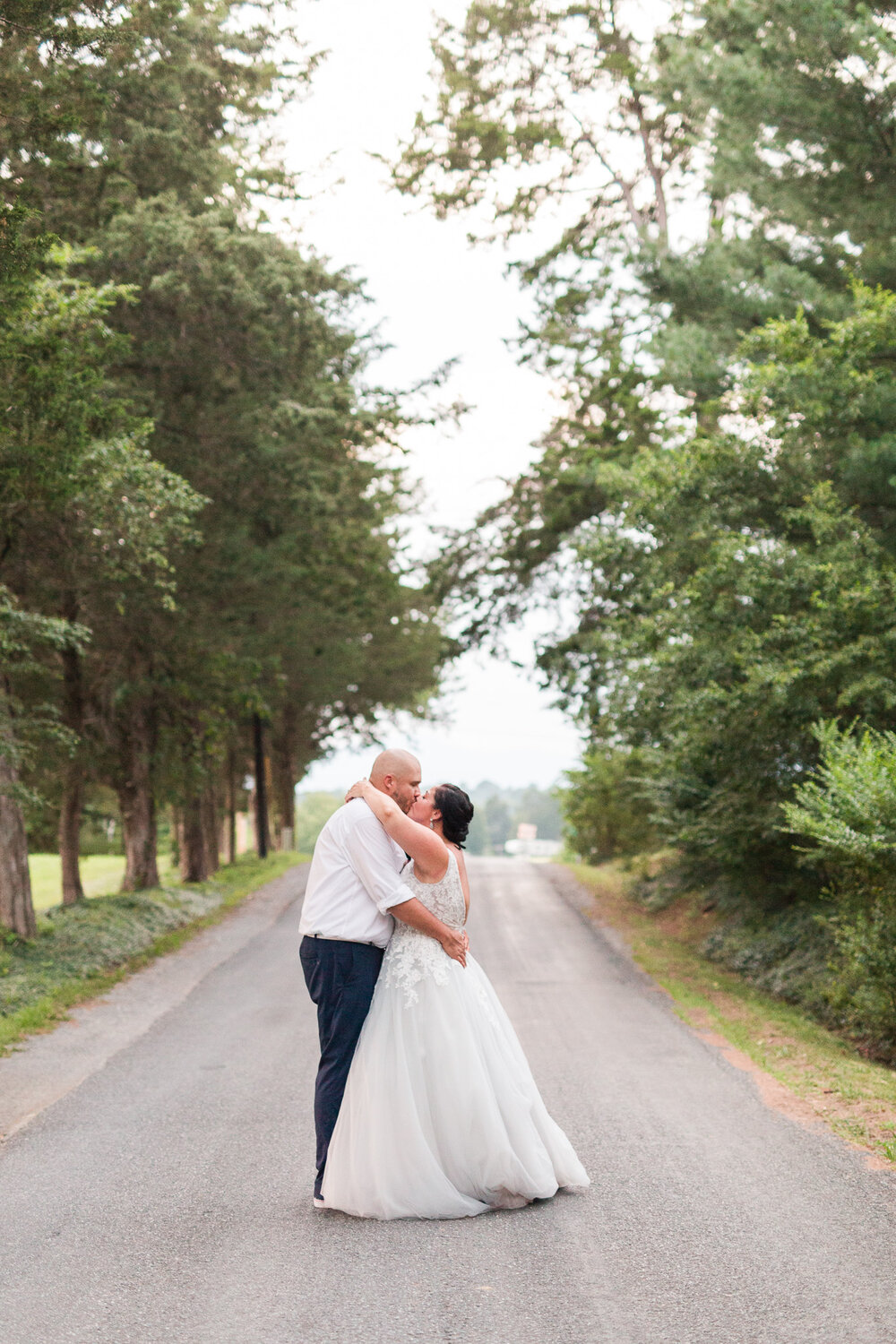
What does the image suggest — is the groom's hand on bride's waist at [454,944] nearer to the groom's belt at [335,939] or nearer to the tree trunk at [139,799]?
the groom's belt at [335,939]

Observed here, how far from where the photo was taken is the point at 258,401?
727 inches

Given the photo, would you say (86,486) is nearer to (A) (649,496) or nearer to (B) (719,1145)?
(A) (649,496)

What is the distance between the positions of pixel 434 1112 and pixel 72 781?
57.9ft

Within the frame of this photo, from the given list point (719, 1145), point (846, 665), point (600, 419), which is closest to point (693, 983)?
point (846, 665)

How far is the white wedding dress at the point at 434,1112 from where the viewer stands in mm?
5961

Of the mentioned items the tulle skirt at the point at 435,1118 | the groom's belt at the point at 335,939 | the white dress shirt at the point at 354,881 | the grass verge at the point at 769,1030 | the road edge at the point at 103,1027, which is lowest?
the grass verge at the point at 769,1030

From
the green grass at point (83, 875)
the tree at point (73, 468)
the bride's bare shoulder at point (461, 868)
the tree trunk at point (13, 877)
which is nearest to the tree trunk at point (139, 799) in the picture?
the green grass at point (83, 875)

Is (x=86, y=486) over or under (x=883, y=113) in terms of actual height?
under

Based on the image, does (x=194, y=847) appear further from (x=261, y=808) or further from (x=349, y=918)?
(x=349, y=918)

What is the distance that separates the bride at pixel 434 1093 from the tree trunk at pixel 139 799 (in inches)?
672

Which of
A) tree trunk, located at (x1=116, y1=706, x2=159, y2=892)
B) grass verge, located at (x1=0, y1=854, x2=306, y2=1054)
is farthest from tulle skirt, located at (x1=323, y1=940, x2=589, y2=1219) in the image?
tree trunk, located at (x1=116, y1=706, x2=159, y2=892)

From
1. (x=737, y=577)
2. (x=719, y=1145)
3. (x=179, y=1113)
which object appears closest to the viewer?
(x=719, y=1145)

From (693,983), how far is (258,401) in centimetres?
1008

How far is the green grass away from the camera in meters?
34.2
